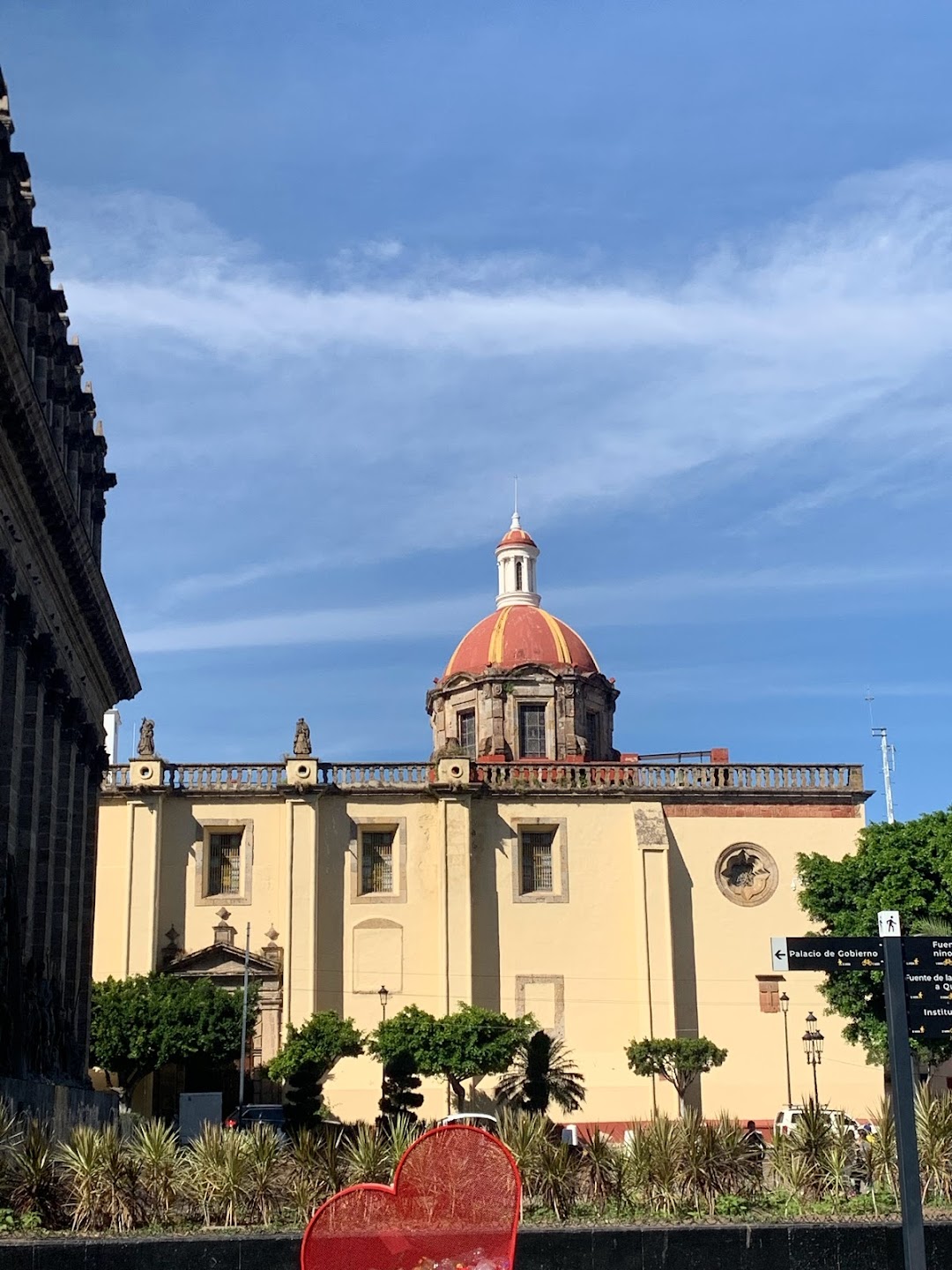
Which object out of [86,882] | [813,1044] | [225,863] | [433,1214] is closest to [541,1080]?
[813,1044]

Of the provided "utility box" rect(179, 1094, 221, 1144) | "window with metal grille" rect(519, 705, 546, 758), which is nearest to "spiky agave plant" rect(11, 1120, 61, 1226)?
"utility box" rect(179, 1094, 221, 1144)

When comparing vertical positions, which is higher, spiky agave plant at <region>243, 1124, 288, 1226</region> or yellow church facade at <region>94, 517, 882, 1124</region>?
yellow church facade at <region>94, 517, 882, 1124</region>

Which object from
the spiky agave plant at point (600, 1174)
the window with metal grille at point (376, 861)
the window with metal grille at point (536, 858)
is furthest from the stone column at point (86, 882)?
the spiky agave plant at point (600, 1174)

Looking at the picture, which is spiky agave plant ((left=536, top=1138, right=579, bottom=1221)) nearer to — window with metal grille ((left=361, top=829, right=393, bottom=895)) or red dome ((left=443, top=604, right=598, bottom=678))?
window with metal grille ((left=361, top=829, right=393, bottom=895))

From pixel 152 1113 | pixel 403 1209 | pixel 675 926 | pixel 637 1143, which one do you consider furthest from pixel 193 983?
pixel 403 1209

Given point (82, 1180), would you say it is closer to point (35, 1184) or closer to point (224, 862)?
point (35, 1184)

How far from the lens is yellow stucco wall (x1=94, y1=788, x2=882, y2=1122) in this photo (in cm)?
4256

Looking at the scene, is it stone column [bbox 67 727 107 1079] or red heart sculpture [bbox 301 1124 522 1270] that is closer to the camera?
red heart sculpture [bbox 301 1124 522 1270]

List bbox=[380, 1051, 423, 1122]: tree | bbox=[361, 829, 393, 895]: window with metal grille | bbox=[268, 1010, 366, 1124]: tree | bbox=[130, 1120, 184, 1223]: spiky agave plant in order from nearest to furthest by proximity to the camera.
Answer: bbox=[130, 1120, 184, 1223]: spiky agave plant, bbox=[380, 1051, 423, 1122]: tree, bbox=[268, 1010, 366, 1124]: tree, bbox=[361, 829, 393, 895]: window with metal grille

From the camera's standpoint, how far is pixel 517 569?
55.3 metres

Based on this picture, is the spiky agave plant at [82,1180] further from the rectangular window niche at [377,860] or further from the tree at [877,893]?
the rectangular window niche at [377,860]

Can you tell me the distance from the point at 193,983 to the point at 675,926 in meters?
13.4

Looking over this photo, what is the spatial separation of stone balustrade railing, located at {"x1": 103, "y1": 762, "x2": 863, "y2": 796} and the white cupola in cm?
987

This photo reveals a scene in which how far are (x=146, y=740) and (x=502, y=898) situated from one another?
11043 millimetres
